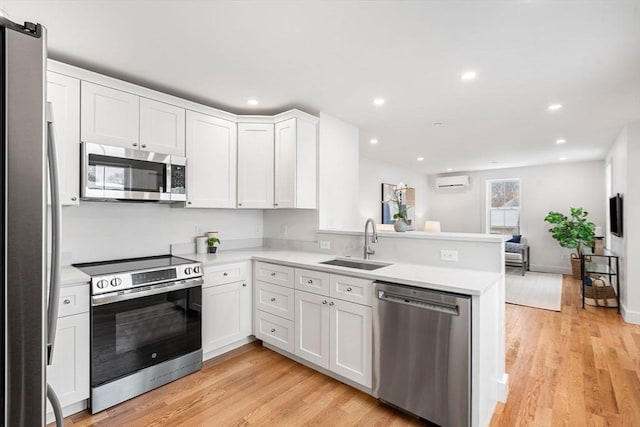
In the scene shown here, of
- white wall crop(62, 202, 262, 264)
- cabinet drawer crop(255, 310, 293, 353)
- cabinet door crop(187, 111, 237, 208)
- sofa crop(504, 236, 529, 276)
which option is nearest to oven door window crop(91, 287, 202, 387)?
cabinet drawer crop(255, 310, 293, 353)

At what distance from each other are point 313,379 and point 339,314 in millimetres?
623

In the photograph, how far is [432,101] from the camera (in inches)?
125

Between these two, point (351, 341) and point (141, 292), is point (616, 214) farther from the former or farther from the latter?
point (141, 292)

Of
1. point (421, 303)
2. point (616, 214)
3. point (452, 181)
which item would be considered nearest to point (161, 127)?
point (421, 303)


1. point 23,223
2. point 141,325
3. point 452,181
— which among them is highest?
point 452,181

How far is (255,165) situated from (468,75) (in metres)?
2.17

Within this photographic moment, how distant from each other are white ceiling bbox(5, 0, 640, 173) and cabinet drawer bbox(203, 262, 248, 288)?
1.65m

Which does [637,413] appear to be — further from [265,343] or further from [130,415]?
[130,415]

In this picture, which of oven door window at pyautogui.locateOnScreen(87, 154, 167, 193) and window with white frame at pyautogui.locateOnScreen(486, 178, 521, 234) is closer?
oven door window at pyautogui.locateOnScreen(87, 154, 167, 193)

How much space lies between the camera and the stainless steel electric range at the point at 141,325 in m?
2.12

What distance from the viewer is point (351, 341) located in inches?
93.0

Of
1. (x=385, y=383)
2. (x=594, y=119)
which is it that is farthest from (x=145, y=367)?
(x=594, y=119)

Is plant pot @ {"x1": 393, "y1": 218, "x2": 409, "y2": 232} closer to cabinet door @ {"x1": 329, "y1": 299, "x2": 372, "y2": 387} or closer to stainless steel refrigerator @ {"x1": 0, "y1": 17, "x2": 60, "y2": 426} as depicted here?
cabinet door @ {"x1": 329, "y1": 299, "x2": 372, "y2": 387}

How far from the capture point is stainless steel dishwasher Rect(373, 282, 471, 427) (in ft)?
5.98
